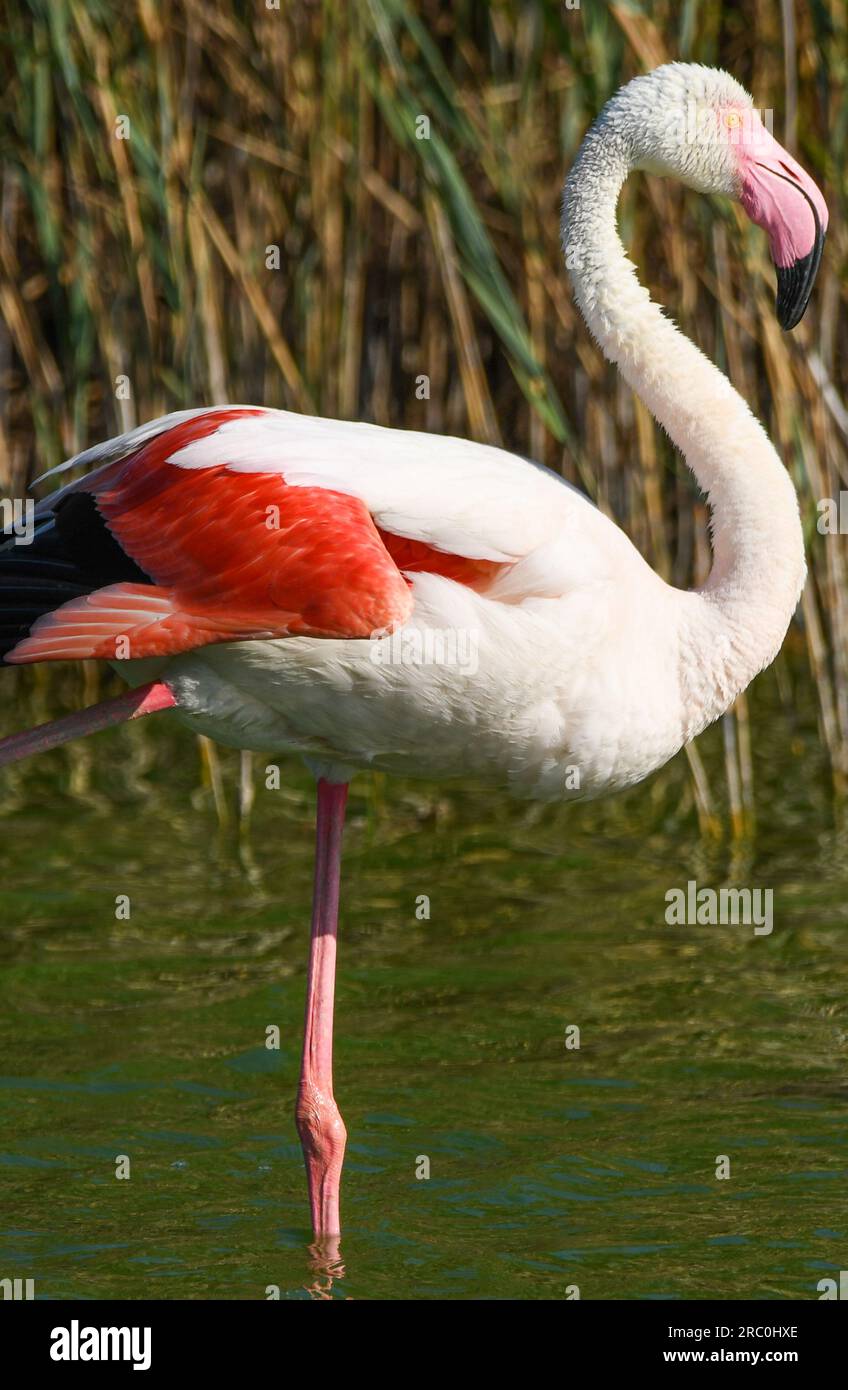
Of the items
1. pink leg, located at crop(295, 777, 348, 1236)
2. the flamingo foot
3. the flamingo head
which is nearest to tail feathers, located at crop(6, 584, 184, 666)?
pink leg, located at crop(295, 777, 348, 1236)

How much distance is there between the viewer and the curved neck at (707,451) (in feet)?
14.3

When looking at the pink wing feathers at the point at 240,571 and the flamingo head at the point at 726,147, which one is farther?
the flamingo head at the point at 726,147

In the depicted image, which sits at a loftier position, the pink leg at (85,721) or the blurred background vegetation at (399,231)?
the blurred background vegetation at (399,231)

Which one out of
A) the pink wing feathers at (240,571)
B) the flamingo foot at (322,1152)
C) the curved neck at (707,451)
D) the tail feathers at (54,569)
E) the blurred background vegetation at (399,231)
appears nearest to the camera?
the pink wing feathers at (240,571)

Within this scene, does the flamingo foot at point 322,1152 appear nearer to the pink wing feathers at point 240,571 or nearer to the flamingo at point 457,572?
the flamingo at point 457,572

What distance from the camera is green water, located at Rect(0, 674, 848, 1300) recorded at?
4520 mm

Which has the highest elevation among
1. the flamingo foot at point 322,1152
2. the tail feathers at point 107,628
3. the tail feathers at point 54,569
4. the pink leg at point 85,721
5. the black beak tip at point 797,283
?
the black beak tip at point 797,283

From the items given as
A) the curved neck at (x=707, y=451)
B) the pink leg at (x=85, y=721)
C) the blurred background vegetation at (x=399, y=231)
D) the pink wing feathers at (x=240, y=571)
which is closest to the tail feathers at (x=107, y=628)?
the pink wing feathers at (x=240, y=571)

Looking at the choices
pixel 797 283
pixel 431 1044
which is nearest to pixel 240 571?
pixel 797 283

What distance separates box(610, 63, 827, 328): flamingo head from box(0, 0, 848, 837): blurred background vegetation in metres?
1.15

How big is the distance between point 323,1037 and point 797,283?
2072 millimetres

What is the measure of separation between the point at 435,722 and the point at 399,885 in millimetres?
2826

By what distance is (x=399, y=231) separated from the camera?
336 inches

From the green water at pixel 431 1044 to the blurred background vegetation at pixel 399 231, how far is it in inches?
16.6
